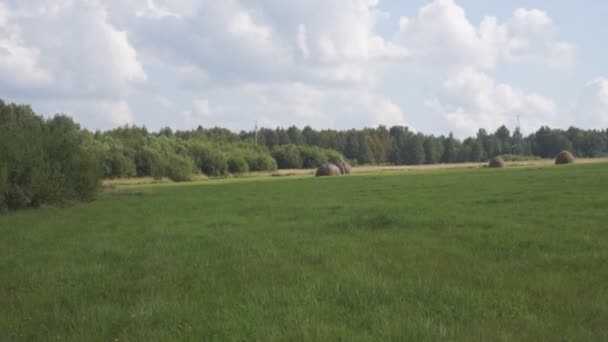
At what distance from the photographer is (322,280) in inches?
295

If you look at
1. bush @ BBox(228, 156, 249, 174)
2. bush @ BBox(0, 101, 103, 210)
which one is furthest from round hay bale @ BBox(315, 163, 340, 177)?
bush @ BBox(0, 101, 103, 210)

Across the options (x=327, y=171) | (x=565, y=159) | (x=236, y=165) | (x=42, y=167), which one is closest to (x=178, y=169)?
(x=236, y=165)

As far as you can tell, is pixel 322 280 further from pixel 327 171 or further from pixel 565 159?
pixel 565 159

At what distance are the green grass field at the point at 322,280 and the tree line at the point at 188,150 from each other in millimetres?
12471

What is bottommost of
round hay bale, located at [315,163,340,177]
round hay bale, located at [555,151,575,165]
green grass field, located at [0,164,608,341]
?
green grass field, located at [0,164,608,341]

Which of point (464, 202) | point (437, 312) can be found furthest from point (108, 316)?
point (464, 202)

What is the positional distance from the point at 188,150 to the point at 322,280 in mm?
77321

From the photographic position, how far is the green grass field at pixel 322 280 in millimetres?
5637

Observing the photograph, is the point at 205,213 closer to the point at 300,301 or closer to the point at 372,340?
the point at 300,301

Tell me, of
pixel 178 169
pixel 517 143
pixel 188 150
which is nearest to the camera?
pixel 178 169

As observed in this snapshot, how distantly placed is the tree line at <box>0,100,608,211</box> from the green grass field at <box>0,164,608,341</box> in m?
12.5

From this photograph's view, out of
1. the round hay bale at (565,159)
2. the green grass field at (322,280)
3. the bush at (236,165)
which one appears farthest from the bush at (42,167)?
the round hay bale at (565,159)

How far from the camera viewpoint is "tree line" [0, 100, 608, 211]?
83.9 ft

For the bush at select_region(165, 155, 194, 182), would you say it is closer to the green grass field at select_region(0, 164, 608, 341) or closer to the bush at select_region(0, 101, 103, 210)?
the bush at select_region(0, 101, 103, 210)
